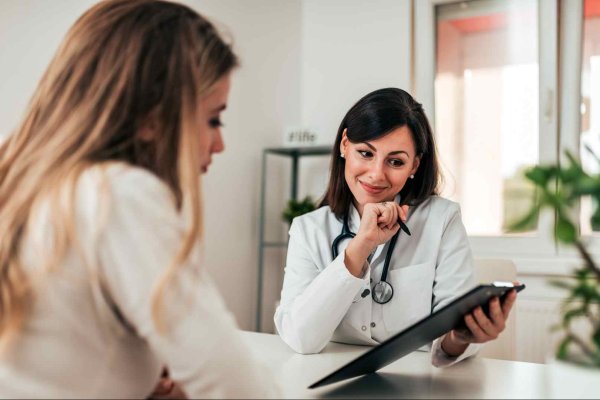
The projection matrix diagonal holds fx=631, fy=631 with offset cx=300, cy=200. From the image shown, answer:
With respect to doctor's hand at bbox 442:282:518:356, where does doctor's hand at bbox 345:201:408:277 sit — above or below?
above

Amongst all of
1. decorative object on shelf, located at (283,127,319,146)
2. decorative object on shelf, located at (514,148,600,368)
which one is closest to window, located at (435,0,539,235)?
decorative object on shelf, located at (283,127,319,146)

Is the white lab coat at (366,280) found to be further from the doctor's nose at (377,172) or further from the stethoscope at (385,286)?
the doctor's nose at (377,172)

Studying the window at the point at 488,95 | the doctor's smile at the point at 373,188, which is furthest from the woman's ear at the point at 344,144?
the window at the point at 488,95

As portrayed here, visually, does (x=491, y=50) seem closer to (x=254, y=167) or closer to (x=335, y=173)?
(x=254, y=167)

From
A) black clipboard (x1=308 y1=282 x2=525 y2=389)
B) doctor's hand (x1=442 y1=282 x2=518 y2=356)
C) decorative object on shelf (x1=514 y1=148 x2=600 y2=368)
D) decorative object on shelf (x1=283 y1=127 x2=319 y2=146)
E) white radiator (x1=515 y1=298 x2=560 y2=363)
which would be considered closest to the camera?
decorative object on shelf (x1=514 y1=148 x2=600 y2=368)

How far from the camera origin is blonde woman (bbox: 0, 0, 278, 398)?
0.62 meters

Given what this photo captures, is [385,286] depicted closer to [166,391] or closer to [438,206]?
[438,206]

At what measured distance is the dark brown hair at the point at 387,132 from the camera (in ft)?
5.32

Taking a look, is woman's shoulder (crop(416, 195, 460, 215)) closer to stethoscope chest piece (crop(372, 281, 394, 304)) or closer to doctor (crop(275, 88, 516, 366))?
doctor (crop(275, 88, 516, 366))

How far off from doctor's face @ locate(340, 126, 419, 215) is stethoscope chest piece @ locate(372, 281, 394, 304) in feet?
0.81

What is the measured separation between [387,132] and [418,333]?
0.78 m

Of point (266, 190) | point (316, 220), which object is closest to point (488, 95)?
point (266, 190)

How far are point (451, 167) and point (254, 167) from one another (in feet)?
3.68

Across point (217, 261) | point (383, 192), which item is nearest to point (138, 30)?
point (383, 192)
